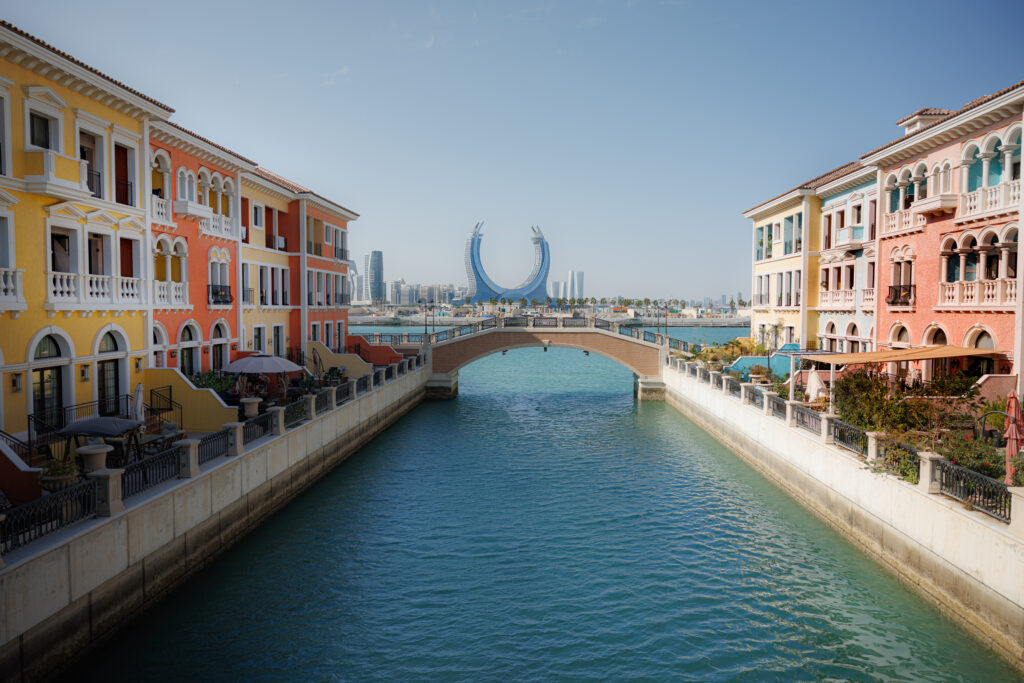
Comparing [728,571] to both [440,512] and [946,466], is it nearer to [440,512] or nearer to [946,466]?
[946,466]

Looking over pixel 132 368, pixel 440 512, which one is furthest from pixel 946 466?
pixel 132 368

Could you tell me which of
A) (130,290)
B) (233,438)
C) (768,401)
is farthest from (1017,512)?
(130,290)

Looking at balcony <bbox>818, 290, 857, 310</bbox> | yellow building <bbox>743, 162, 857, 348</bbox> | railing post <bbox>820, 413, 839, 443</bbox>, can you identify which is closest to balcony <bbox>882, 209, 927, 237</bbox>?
balcony <bbox>818, 290, 857, 310</bbox>

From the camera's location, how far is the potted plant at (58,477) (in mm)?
12086

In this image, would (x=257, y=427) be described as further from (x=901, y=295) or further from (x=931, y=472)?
(x=901, y=295)

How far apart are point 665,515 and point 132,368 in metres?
16.7

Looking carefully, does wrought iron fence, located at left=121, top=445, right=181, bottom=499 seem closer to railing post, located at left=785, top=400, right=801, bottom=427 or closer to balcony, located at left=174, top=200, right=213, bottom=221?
balcony, located at left=174, top=200, right=213, bottom=221

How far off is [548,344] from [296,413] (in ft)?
78.3

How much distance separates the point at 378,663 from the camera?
11.5 m

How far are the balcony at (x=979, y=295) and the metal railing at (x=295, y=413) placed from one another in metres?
21.8

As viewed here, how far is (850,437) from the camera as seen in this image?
17531 mm

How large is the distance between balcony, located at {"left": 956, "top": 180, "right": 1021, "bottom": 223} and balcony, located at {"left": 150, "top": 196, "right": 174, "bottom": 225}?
1029 inches

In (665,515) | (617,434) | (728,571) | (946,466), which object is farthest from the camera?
(617,434)

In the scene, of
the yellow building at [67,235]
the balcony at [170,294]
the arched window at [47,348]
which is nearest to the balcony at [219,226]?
the balcony at [170,294]
